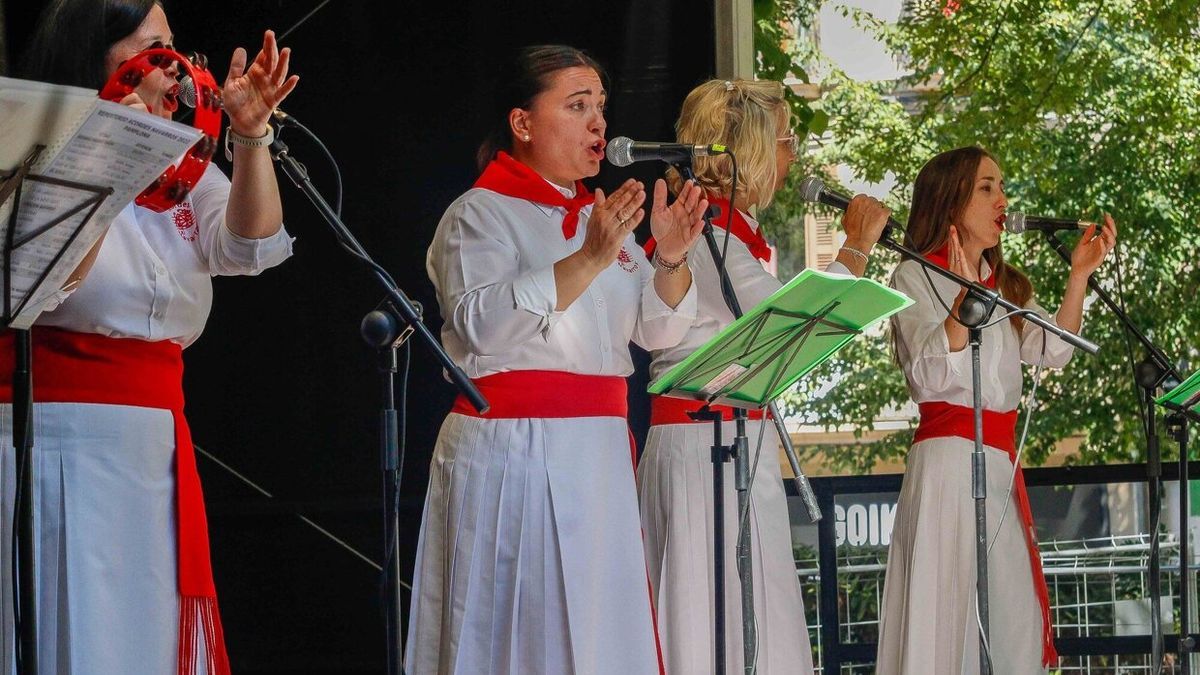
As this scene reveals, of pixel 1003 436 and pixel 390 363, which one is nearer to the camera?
pixel 390 363

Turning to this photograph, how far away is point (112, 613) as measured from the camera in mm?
2395

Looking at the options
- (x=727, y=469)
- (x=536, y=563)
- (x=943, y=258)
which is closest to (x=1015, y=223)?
(x=943, y=258)

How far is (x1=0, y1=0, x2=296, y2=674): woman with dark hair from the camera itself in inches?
92.8

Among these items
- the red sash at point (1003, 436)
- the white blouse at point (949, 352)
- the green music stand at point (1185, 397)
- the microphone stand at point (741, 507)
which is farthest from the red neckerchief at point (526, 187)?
the green music stand at point (1185, 397)

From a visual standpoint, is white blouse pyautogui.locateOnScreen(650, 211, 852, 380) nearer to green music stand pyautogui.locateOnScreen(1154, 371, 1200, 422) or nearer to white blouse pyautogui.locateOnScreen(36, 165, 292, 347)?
green music stand pyautogui.locateOnScreen(1154, 371, 1200, 422)

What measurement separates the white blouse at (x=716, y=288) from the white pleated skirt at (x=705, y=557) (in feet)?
0.67

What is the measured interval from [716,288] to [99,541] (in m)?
1.77

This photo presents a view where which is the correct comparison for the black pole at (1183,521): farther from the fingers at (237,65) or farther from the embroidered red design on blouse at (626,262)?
the fingers at (237,65)

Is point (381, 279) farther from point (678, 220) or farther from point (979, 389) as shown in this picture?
point (979, 389)

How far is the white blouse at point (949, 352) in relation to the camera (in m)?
4.07

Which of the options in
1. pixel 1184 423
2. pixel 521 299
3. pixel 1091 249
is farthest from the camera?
pixel 1091 249

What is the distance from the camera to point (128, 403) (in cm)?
246

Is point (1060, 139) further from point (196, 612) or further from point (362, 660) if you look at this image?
point (196, 612)

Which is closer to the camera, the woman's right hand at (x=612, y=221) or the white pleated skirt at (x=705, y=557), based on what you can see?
the woman's right hand at (x=612, y=221)
